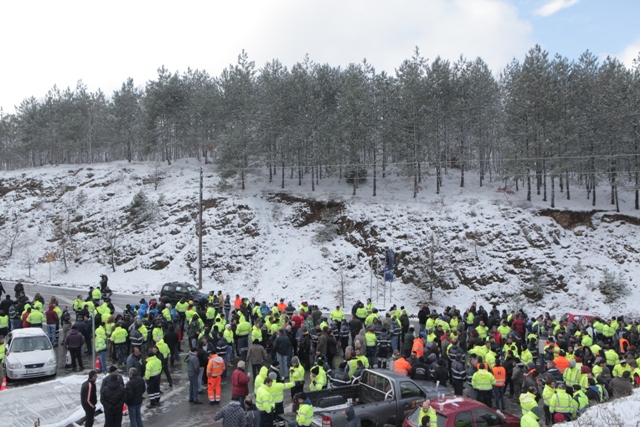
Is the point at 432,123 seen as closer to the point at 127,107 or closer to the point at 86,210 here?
the point at 86,210

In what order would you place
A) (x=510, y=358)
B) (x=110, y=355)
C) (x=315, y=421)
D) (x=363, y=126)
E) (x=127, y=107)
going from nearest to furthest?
(x=315, y=421)
(x=510, y=358)
(x=110, y=355)
(x=363, y=126)
(x=127, y=107)

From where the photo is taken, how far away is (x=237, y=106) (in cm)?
5166

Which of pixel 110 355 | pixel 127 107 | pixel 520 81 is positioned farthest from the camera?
pixel 127 107

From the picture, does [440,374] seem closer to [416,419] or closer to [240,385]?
[416,419]

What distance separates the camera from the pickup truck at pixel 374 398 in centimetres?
1130

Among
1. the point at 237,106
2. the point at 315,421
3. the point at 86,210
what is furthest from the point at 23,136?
the point at 315,421

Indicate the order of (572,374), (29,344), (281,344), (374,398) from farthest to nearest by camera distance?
(29,344)
(281,344)
(572,374)
(374,398)

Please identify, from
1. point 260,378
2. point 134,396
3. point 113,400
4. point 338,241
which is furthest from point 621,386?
point 338,241

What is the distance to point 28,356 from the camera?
1620 cm

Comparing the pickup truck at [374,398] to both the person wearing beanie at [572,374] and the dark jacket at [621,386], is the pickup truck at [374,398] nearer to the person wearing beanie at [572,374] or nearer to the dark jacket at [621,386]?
the person wearing beanie at [572,374]

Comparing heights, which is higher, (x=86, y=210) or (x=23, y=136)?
(x=23, y=136)

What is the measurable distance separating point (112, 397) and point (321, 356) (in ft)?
18.4

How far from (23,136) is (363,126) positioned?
51.5 metres

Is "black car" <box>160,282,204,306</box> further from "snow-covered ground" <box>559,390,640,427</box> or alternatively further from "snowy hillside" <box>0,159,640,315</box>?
"snow-covered ground" <box>559,390,640,427</box>
